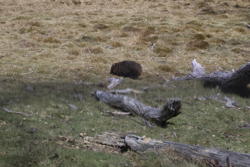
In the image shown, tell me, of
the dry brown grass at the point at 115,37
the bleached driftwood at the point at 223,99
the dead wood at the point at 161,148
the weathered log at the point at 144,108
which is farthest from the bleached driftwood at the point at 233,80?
the dead wood at the point at 161,148

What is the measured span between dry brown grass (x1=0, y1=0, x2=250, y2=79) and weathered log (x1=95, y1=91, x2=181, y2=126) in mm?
3810

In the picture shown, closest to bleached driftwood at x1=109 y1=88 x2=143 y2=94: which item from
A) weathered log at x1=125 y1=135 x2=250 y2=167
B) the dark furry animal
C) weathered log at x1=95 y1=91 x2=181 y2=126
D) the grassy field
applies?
the grassy field

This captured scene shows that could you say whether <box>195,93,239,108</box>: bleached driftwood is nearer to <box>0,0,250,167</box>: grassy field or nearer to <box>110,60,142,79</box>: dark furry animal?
<box>0,0,250,167</box>: grassy field

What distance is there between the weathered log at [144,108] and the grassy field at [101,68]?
0.29m

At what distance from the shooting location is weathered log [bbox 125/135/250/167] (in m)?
6.85

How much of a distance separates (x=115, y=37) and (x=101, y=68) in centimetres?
684

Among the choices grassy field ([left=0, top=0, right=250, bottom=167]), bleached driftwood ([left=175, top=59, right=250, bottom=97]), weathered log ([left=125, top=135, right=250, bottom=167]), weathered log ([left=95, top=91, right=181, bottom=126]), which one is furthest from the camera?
bleached driftwood ([left=175, top=59, right=250, bottom=97])

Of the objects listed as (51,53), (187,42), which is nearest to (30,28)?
(51,53)

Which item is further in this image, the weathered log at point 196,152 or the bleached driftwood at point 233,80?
the bleached driftwood at point 233,80

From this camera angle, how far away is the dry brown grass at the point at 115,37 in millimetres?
17373

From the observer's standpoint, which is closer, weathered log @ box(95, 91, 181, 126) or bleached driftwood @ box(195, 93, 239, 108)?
weathered log @ box(95, 91, 181, 126)

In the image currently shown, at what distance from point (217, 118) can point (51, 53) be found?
967 centimetres

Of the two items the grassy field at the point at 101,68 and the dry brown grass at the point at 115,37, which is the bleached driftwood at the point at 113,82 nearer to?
the grassy field at the point at 101,68

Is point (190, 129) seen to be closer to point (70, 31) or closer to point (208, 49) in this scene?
point (208, 49)
